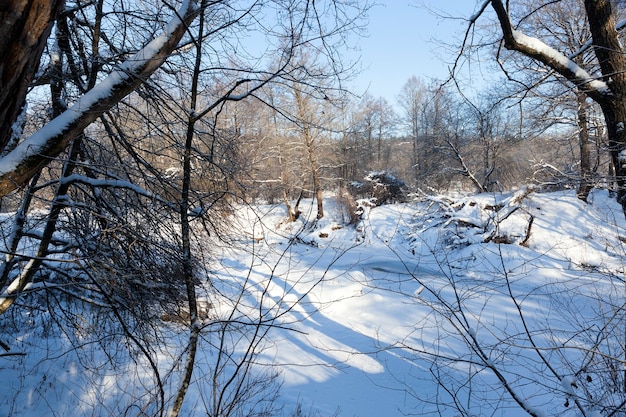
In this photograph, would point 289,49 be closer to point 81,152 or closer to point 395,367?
point 81,152

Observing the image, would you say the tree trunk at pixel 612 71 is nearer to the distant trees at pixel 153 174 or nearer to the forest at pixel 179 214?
the forest at pixel 179 214

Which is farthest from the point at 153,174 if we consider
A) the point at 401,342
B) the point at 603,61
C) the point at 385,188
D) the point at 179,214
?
the point at 385,188

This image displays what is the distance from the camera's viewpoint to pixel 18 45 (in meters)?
1.82

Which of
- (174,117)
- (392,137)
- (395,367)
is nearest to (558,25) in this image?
(395,367)

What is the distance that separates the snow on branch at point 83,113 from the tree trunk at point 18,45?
13cm

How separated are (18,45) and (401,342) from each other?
331 cm

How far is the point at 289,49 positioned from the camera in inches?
120

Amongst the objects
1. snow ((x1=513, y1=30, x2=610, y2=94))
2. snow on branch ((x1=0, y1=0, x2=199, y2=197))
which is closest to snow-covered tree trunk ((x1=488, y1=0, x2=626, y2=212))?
snow ((x1=513, y1=30, x2=610, y2=94))

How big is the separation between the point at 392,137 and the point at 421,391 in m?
32.7

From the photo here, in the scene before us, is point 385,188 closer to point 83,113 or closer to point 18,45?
point 83,113

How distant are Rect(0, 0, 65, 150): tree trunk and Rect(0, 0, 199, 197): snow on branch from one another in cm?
13

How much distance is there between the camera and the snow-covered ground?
287cm

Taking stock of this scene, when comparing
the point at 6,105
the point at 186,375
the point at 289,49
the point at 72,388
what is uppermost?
the point at 289,49

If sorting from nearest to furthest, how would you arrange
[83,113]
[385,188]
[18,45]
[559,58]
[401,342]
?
[18,45], [83,113], [401,342], [559,58], [385,188]
